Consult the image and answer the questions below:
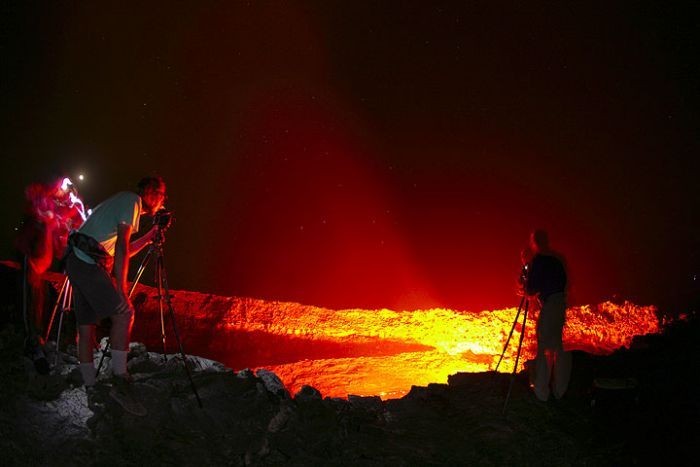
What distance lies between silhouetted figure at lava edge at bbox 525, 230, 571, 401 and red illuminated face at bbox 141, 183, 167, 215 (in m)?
3.59

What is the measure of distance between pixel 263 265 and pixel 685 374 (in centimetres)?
1254

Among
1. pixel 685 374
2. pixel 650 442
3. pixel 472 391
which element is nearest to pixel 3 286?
pixel 472 391

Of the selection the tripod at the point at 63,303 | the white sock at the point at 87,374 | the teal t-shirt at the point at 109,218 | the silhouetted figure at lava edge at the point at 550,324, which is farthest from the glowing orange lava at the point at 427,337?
the teal t-shirt at the point at 109,218

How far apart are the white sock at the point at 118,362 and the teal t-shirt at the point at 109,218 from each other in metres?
0.76

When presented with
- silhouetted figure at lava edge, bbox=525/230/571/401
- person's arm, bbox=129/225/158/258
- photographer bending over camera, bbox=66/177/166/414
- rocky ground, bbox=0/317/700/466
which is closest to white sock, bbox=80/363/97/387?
photographer bending over camera, bbox=66/177/166/414

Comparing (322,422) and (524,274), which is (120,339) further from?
(524,274)

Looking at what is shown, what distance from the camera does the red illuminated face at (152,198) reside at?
3893mm

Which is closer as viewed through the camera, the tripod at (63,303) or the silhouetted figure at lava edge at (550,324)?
the tripod at (63,303)

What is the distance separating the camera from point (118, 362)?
150 inches

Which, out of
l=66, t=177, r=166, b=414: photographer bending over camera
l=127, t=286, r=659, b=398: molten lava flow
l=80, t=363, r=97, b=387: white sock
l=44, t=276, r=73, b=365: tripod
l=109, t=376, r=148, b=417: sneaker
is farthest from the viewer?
l=127, t=286, r=659, b=398: molten lava flow

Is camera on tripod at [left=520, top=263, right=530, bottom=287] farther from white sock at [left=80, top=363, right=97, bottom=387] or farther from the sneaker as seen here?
white sock at [left=80, top=363, right=97, bottom=387]

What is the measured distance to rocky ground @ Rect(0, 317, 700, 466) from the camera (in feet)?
11.2

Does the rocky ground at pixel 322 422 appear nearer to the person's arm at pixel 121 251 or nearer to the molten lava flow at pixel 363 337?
the person's arm at pixel 121 251

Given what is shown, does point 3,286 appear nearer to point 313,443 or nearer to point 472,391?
point 313,443
